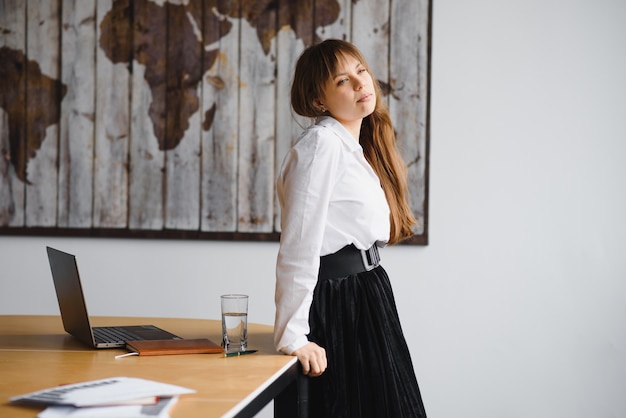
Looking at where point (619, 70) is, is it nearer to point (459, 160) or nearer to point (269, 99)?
point (459, 160)

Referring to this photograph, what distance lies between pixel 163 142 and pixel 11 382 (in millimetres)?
1692

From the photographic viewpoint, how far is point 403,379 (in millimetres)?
1649

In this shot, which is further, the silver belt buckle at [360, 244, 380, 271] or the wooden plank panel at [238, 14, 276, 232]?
the wooden plank panel at [238, 14, 276, 232]

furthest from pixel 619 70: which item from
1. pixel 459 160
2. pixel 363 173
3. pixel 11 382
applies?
pixel 11 382

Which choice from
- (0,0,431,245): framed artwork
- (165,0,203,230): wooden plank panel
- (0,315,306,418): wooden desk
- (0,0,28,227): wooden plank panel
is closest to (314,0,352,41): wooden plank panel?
(0,0,431,245): framed artwork

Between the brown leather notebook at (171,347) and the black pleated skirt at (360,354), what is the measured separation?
0.24m

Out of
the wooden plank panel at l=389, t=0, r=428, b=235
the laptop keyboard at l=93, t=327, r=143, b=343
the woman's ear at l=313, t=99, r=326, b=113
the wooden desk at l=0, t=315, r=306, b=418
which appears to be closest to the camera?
the wooden desk at l=0, t=315, r=306, b=418

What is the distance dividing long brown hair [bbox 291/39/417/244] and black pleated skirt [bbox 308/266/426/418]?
10.8 inches

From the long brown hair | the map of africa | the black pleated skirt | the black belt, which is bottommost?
the black pleated skirt

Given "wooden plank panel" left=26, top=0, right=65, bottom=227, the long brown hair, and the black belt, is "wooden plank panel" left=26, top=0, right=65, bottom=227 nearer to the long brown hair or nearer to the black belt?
the long brown hair

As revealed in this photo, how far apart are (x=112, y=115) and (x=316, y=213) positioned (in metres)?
1.52

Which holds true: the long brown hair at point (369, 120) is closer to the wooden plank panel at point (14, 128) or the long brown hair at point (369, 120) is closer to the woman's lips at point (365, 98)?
the woman's lips at point (365, 98)

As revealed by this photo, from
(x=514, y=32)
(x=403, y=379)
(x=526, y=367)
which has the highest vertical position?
(x=514, y=32)

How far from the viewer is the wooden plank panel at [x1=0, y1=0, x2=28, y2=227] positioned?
111 inches
